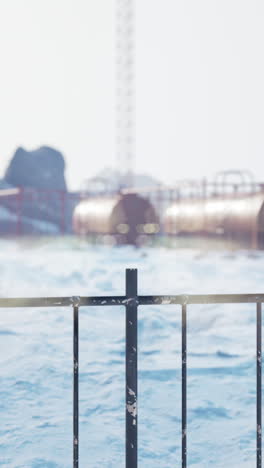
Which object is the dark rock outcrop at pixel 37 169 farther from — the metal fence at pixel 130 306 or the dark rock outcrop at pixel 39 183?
the metal fence at pixel 130 306

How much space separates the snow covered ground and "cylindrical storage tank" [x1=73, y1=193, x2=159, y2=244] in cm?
1365

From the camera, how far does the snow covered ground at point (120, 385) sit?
582cm

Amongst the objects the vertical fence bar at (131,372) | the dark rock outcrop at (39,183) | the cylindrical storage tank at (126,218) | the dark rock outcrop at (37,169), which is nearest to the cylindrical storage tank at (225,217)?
the cylindrical storage tank at (126,218)

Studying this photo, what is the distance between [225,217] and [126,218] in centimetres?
752

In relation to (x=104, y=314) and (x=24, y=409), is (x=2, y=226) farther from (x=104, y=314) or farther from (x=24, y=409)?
(x=24, y=409)

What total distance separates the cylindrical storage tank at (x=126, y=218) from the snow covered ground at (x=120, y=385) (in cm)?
1365

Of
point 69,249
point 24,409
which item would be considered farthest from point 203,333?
point 69,249

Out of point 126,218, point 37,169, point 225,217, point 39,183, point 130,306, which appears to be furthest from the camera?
point 39,183

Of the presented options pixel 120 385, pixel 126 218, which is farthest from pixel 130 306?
pixel 126 218

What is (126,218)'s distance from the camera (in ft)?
98.4

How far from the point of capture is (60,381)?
8.10 metres

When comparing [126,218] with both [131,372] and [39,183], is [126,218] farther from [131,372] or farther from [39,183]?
[39,183]

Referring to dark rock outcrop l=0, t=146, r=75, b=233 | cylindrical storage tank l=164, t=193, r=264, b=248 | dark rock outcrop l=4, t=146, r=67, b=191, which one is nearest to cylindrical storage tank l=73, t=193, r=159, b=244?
cylindrical storage tank l=164, t=193, r=264, b=248

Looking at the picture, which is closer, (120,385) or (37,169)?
(120,385)
